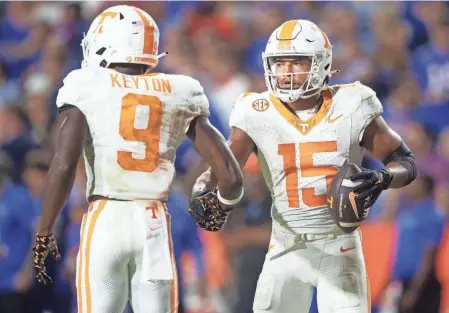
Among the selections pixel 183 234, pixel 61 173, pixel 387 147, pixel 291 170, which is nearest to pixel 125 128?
pixel 61 173

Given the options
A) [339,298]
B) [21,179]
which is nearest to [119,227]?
[339,298]

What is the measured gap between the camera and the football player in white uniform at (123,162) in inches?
161

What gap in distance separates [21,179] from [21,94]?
1.16 metres

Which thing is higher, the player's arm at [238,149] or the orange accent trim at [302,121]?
the orange accent trim at [302,121]

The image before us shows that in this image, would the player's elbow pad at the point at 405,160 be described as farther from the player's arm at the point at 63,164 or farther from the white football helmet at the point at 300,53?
the player's arm at the point at 63,164

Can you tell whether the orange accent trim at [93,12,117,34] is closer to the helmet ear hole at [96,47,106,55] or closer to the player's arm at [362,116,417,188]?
the helmet ear hole at [96,47,106,55]

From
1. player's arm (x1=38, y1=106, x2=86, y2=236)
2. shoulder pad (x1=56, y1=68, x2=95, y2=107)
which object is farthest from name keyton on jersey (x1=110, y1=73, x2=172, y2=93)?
player's arm (x1=38, y1=106, x2=86, y2=236)

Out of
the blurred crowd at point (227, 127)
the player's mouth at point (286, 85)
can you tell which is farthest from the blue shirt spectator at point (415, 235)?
the player's mouth at point (286, 85)

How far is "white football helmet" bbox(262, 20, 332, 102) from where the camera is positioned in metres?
4.68

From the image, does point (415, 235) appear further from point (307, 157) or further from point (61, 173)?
point (61, 173)

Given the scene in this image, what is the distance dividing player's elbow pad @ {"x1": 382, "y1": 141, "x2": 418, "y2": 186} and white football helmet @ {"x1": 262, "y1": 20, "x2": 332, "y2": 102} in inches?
17.7

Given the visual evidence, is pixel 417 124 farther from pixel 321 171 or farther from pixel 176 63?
pixel 321 171

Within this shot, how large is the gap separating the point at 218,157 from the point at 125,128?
42cm

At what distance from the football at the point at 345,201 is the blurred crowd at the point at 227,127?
2049 mm
